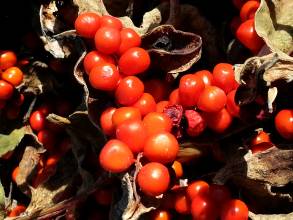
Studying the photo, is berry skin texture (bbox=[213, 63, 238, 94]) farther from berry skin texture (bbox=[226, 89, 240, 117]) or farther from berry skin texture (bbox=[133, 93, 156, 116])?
berry skin texture (bbox=[133, 93, 156, 116])

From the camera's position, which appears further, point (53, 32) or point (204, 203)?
point (53, 32)


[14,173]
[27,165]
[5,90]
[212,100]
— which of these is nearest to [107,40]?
[212,100]

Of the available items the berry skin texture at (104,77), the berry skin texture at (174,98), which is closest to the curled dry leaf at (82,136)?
the berry skin texture at (104,77)

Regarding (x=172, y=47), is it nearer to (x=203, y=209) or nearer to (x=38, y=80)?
(x=203, y=209)

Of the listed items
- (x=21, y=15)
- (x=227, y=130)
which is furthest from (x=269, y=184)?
(x=21, y=15)

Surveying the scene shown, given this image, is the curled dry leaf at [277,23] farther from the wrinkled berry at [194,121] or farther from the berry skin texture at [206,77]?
the wrinkled berry at [194,121]

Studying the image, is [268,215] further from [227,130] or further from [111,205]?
[111,205]
